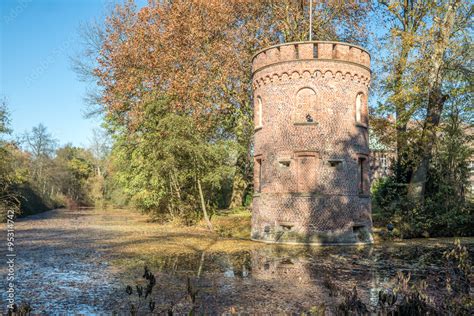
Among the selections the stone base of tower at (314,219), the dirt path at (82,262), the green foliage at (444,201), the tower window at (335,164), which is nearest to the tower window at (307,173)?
the stone base of tower at (314,219)

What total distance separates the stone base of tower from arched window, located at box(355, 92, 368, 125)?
11.4 feet

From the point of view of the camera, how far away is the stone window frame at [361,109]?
61.8 feet

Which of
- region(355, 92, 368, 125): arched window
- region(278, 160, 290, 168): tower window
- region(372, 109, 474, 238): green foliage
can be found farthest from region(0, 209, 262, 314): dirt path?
region(372, 109, 474, 238): green foliage

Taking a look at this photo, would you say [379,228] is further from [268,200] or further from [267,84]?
[267,84]

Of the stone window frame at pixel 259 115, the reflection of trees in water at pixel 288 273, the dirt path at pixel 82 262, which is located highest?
the stone window frame at pixel 259 115

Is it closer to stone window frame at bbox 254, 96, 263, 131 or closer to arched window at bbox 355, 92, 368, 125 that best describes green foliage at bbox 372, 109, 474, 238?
arched window at bbox 355, 92, 368, 125

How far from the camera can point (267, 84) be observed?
18.9m

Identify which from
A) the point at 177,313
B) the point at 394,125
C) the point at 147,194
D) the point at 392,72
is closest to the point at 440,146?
the point at 394,125

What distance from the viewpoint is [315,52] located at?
721 inches

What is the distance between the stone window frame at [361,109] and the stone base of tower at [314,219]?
3351 mm

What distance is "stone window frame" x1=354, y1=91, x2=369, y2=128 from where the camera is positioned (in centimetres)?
1884

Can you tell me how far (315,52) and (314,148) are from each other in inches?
160

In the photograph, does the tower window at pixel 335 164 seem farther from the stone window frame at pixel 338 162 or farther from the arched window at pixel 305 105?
the arched window at pixel 305 105

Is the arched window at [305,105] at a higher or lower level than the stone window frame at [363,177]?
higher
